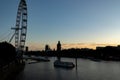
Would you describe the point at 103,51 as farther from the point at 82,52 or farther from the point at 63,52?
the point at 63,52

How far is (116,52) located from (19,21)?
7358 centimetres

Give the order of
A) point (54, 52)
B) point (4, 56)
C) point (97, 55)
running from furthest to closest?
point (54, 52)
point (97, 55)
point (4, 56)

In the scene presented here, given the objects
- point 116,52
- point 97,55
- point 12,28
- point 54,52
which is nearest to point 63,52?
point 54,52

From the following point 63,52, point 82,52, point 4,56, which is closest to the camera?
point 4,56

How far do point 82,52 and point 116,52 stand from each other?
39501mm

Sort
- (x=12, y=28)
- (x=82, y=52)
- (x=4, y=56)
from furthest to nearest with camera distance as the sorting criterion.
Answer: (x=82, y=52)
(x=12, y=28)
(x=4, y=56)

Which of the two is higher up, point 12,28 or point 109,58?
point 12,28

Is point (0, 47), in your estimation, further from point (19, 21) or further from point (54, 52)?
point (54, 52)

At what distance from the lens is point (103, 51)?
130 m

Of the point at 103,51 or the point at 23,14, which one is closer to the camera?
the point at 23,14

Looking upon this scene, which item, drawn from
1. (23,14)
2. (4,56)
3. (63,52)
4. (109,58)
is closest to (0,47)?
(4,56)

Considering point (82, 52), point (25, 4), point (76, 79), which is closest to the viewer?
point (76, 79)

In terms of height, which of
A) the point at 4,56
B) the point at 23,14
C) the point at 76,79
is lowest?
the point at 76,79

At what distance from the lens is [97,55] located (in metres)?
139
